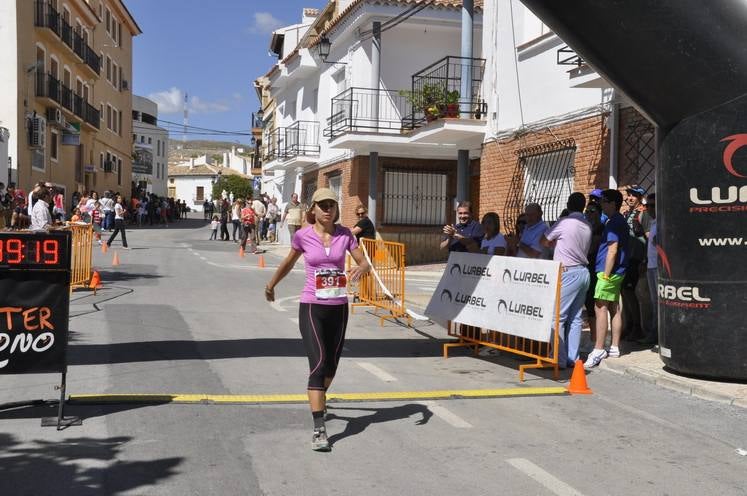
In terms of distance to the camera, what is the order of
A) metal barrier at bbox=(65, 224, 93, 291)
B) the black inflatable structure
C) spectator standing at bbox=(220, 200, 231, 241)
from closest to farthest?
the black inflatable structure
metal barrier at bbox=(65, 224, 93, 291)
spectator standing at bbox=(220, 200, 231, 241)

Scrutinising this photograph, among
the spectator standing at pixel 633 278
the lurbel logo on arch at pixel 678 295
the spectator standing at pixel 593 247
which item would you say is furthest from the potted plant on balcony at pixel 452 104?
the lurbel logo on arch at pixel 678 295

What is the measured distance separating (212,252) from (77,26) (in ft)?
71.3

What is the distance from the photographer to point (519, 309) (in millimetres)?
7898

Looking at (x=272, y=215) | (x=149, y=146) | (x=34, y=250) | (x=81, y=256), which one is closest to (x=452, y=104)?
(x=81, y=256)

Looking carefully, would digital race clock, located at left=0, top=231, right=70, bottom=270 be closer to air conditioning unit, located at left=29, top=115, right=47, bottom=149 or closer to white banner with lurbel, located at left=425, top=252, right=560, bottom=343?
white banner with lurbel, located at left=425, top=252, right=560, bottom=343

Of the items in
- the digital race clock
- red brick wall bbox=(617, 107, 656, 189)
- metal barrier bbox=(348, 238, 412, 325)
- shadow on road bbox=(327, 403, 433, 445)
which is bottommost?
shadow on road bbox=(327, 403, 433, 445)

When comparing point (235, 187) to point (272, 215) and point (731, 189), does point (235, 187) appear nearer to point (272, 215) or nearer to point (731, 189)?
point (272, 215)

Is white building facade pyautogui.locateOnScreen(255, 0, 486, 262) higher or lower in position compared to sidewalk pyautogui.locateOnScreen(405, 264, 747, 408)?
higher

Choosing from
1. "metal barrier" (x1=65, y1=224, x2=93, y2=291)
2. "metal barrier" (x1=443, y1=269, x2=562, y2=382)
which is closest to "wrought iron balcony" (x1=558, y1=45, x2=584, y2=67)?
"metal barrier" (x1=443, y1=269, x2=562, y2=382)

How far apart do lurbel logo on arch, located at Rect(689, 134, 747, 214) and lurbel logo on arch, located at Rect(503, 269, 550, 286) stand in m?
1.65

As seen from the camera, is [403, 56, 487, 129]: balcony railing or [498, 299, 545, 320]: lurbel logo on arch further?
[403, 56, 487, 129]: balcony railing

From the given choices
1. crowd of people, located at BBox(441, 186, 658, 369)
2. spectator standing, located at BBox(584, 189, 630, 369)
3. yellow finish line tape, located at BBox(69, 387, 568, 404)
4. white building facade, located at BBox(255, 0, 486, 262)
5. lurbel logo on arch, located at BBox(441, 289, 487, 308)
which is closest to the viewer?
yellow finish line tape, located at BBox(69, 387, 568, 404)

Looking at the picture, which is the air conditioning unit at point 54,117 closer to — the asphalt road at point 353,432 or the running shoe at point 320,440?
the asphalt road at point 353,432

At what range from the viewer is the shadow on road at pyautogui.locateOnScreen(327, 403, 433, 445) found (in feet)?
18.3
